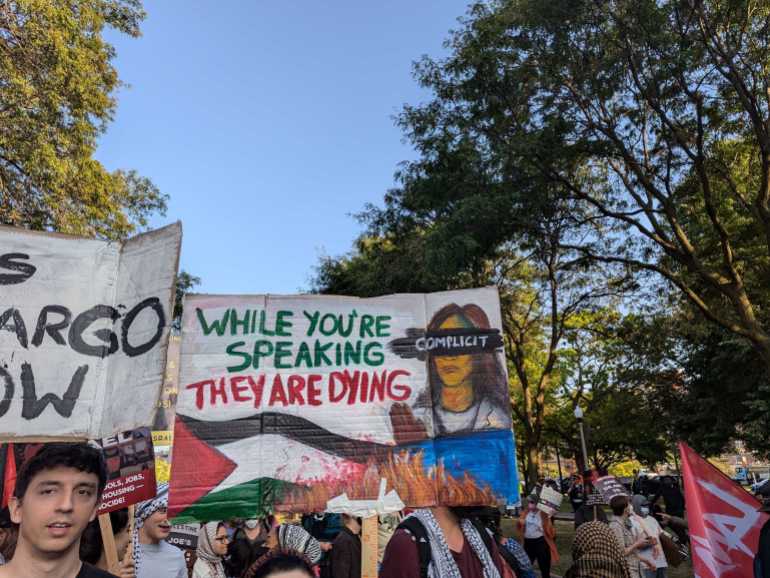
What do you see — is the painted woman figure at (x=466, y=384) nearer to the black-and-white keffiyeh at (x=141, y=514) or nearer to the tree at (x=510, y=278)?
the black-and-white keffiyeh at (x=141, y=514)

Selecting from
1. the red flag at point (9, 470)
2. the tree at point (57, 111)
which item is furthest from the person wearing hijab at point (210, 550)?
the tree at point (57, 111)

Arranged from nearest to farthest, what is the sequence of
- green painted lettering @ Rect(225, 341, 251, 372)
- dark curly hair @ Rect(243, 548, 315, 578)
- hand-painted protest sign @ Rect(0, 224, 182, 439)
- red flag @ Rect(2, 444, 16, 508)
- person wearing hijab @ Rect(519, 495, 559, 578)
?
1. dark curly hair @ Rect(243, 548, 315, 578)
2. hand-painted protest sign @ Rect(0, 224, 182, 439)
3. green painted lettering @ Rect(225, 341, 251, 372)
4. red flag @ Rect(2, 444, 16, 508)
5. person wearing hijab @ Rect(519, 495, 559, 578)

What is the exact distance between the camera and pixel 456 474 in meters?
3.62

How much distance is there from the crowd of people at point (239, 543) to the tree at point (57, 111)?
8.30 meters

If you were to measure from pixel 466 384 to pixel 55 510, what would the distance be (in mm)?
2395

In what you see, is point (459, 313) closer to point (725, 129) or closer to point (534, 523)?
point (534, 523)

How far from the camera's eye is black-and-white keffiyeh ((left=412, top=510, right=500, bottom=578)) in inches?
114

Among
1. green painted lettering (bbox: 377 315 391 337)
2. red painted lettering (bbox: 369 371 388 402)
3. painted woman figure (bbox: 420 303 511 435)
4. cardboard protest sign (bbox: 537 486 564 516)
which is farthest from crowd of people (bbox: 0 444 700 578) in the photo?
green painted lettering (bbox: 377 315 391 337)

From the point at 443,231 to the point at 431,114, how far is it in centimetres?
312

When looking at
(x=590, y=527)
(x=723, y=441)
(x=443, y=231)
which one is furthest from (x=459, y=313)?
(x=723, y=441)

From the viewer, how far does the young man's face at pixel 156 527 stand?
411cm

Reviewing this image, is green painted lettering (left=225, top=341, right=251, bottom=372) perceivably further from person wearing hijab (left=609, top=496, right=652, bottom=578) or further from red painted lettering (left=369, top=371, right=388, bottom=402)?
person wearing hijab (left=609, top=496, right=652, bottom=578)

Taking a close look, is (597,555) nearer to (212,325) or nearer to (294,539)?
(294,539)

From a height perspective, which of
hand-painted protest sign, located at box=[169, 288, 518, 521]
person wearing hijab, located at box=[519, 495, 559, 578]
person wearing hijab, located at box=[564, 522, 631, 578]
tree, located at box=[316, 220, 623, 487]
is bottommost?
person wearing hijab, located at box=[519, 495, 559, 578]
